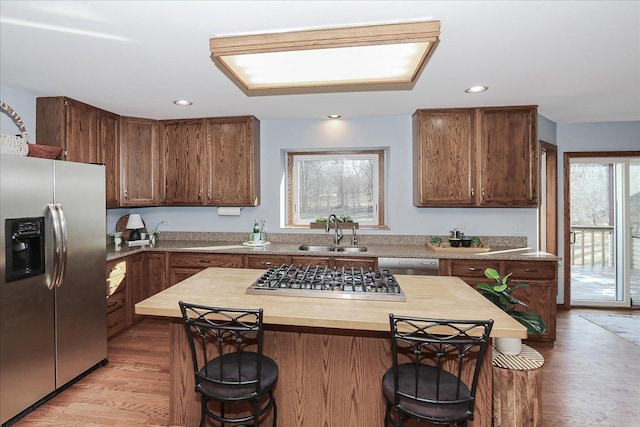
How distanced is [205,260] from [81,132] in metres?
1.72

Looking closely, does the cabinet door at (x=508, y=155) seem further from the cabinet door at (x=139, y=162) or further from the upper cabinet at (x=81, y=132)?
the upper cabinet at (x=81, y=132)

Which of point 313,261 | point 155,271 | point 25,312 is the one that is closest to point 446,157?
point 313,261

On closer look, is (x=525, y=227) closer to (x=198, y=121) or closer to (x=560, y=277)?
(x=560, y=277)

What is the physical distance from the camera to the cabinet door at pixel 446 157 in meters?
3.51

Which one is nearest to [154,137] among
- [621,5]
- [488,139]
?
[488,139]

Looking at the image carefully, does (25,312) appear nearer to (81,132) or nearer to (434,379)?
(81,132)

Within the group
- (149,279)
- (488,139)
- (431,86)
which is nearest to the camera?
(431,86)

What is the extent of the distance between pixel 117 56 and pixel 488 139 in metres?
3.32

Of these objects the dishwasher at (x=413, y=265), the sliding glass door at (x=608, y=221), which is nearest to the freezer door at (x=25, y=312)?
the dishwasher at (x=413, y=265)

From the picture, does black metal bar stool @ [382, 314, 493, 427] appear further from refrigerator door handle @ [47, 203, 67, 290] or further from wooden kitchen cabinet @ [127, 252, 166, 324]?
wooden kitchen cabinet @ [127, 252, 166, 324]

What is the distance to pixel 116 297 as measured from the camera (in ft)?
11.0

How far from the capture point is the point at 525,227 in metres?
3.85

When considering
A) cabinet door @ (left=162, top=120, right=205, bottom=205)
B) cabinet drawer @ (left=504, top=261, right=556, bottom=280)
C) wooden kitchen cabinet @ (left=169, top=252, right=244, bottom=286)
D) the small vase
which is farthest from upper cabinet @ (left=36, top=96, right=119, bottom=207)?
cabinet drawer @ (left=504, top=261, right=556, bottom=280)

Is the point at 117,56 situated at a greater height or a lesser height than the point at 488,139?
greater
